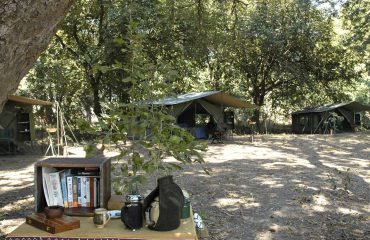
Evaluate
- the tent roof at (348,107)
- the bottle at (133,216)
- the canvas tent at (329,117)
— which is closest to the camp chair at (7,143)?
the bottle at (133,216)

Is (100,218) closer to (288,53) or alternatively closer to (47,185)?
(47,185)

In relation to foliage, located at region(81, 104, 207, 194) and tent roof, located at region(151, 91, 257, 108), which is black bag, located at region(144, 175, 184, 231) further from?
tent roof, located at region(151, 91, 257, 108)

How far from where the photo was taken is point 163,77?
9.78ft

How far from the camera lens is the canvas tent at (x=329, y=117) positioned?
20.0 meters

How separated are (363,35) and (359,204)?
10193 mm

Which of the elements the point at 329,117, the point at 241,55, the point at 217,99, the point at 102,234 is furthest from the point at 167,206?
the point at 241,55

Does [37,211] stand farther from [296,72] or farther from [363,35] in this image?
[296,72]

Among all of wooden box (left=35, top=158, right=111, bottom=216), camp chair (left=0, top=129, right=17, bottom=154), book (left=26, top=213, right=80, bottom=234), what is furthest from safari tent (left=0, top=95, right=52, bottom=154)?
book (left=26, top=213, right=80, bottom=234)

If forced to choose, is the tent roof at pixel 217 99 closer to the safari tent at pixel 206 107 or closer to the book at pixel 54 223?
the safari tent at pixel 206 107

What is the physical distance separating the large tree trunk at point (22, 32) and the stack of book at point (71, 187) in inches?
32.1

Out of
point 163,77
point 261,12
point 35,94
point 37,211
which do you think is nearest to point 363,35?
point 261,12

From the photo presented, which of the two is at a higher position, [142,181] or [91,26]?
[91,26]

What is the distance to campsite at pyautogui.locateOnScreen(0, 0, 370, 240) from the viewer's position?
2.18 metres

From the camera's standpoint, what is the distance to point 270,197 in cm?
567
